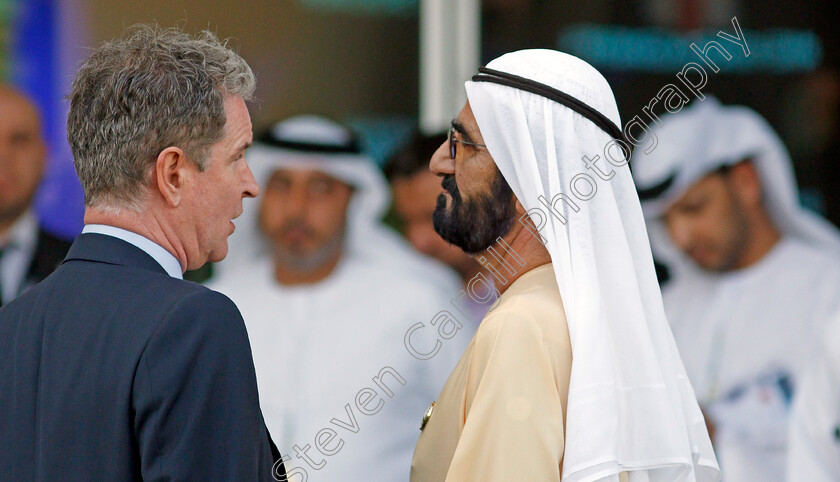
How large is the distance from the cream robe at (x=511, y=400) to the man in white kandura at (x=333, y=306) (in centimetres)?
247

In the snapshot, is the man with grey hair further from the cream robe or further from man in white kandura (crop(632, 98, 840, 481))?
man in white kandura (crop(632, 98, 840, 481))

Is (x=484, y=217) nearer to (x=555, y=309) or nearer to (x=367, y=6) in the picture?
(x=555, y=309)

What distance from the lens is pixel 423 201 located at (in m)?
4.75

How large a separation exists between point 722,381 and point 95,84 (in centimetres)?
403

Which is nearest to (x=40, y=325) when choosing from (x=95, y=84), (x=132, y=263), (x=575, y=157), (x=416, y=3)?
(x=132, y=263)

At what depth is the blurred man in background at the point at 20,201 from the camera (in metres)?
4.02

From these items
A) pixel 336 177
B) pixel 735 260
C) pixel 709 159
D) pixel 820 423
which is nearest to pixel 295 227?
pixel 336 177

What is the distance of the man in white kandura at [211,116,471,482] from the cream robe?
247 centimetres

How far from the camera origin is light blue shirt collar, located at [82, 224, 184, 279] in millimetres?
1669

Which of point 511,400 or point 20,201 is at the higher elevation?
point 511,400

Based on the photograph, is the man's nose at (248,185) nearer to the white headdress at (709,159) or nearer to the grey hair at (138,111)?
the grey hair at (138,111)

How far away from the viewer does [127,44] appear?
5.75ft

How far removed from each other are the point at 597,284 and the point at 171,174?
3.17 ft

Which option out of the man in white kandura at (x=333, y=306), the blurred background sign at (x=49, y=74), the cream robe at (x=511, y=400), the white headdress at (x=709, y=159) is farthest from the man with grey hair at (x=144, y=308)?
the white headdress at (x=709, y=159)
